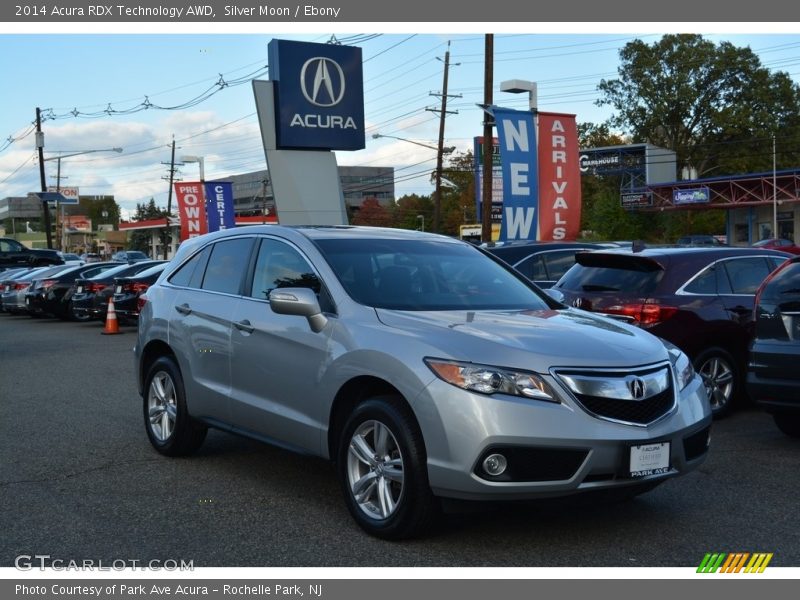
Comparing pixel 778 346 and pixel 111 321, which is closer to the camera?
pixel 778 346

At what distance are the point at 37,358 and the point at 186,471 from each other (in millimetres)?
9541

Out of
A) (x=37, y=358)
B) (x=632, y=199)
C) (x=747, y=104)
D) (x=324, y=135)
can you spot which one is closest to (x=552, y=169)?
(x=324, y=135)

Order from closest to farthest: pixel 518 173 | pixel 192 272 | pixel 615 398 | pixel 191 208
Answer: pixel 615 398 < pixel 192 272 < pixel 518 173 < pixel 191 208

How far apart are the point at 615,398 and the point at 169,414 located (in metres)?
3.86

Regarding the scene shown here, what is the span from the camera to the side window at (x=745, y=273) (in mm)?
9453

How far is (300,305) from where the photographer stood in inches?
225

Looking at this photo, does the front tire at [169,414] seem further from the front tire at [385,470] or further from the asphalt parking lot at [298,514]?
the front tire at [385,470]

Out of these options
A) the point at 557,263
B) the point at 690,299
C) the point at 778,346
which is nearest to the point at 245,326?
the point at 778,346

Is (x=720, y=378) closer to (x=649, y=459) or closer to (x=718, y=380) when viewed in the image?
(x=718, y=380)

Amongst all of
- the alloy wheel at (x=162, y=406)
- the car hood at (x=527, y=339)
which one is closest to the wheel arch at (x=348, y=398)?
the car hood at (x=527, y=339)

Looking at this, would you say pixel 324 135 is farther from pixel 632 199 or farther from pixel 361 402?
pixel 632 199

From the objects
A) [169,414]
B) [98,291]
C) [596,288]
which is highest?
[596,288]

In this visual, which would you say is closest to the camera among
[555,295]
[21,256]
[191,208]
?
[555,295]

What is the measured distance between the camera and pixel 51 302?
83.1 ft
